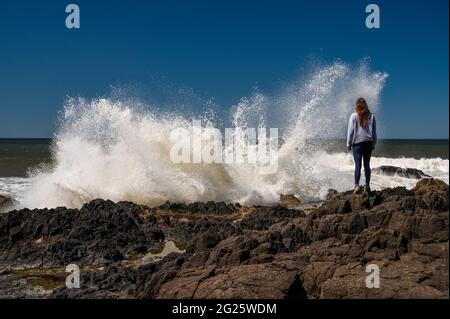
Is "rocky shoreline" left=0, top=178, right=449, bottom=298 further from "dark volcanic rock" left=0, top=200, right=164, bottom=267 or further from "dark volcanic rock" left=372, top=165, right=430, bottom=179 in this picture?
"dark volcanic rock" left=372, top=165, right=430, bottom=179

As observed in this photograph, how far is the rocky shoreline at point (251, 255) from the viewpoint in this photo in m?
6.33

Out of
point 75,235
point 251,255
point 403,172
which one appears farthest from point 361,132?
point 403,172

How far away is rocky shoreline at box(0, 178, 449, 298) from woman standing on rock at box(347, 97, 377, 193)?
0.87m

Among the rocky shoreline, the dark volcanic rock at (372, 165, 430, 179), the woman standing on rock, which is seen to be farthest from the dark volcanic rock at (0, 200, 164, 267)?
the dark volcanic rock at (372, 165, 430, 179)

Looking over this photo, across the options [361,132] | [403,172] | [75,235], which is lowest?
[75,235]

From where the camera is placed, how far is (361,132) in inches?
328

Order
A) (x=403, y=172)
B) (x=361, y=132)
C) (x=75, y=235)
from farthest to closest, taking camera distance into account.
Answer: (x=403, y=172)
(x=75, y=235)
(x=361, y=132)

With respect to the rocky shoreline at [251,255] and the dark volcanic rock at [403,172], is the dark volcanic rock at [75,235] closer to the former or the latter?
the rocky shoreline at [251,255]

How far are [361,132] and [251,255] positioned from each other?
8.52 feet

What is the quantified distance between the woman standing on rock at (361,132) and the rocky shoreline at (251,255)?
2.86 ft

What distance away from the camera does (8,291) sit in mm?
8727

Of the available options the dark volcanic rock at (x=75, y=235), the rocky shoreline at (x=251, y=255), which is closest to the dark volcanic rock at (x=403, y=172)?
the rocky shoreline at (x=251, y=255)

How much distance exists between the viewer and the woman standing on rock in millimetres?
8188

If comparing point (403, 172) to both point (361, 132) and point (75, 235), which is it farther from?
point (361, 132)
